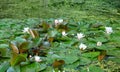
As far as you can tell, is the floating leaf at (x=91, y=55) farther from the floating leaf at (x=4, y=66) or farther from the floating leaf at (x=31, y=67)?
the floating leaf at (x=4, y=66)

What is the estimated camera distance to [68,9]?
5.13 meters

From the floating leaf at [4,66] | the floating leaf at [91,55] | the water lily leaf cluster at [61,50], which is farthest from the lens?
the floating leaf at [91,55]

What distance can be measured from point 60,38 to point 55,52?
33 cm

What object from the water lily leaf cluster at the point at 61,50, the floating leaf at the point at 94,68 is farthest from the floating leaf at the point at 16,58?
the floating leaf at the point at 94,68

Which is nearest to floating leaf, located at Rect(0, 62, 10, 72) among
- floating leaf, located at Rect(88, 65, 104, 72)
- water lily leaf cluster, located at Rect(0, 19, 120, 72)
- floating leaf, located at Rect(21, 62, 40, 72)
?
water lily leaf cluster, located at Rect(0, 19, 120, 72)

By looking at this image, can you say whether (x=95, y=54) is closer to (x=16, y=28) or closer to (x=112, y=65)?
(x=112, y=65)

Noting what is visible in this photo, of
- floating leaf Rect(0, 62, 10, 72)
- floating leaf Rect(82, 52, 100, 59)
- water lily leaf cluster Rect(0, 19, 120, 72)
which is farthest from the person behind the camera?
floating leaf Rect(82, 52, 100, 59)

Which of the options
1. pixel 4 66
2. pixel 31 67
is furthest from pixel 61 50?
pixel 4 66

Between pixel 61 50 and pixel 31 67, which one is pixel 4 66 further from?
pixel 61 50

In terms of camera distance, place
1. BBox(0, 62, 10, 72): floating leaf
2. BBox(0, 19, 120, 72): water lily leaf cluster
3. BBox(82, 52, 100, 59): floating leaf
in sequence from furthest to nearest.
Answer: BBox(82, 52, 100, 59): floating leaf < BBox(0, 19, 120, 72): water lily leaf cluster < BBox(0, 62, 10, 72): floating leaf

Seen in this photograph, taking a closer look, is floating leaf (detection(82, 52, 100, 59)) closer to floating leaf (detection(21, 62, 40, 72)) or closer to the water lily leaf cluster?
the water lily leaf cluster

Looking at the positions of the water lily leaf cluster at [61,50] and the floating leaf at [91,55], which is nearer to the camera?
the water lily leaf cluster at [61,50]

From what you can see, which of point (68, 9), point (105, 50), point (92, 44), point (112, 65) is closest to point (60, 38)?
point (92, 44)

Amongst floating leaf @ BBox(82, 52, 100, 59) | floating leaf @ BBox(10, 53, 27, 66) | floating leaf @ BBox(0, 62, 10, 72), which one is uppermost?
floating leaf @ BBox(10, 53, 27, 66)
